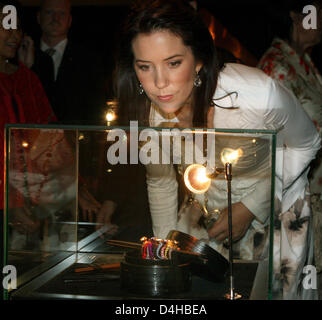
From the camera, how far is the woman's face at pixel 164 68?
1.31 m

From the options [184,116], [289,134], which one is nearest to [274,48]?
[289,134]

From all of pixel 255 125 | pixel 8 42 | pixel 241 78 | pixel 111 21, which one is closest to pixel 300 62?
pixel 241 78

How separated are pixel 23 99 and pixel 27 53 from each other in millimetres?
632

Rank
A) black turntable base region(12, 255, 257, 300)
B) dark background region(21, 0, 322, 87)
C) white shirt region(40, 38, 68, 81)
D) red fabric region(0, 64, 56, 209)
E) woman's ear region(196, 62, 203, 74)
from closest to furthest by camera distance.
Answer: black turntable base region(12, 255, 257, 300) < woman's ear region(196, 62, 203, 74) < red fabric region(0, 64, 56, 209) < white shirt region(40, 38, 68, 81) < dark background region(21, 0, 322, 87)

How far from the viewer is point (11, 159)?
1.04 metres

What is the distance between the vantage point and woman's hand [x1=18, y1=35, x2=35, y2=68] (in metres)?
2.30

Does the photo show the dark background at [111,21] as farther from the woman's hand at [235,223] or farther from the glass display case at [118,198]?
the woman's hand at [235,223]

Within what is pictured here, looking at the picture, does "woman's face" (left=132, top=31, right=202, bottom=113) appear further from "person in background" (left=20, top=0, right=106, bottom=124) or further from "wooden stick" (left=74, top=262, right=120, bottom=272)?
"person in background" (left=20, top=0, right=106, bottom=124)

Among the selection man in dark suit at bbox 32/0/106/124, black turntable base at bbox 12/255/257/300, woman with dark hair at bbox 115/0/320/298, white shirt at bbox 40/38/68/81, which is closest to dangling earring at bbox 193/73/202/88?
woman with dark hair at bbox 115/0/320/298

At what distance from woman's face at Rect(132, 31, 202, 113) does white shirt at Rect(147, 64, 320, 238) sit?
2.1 inches

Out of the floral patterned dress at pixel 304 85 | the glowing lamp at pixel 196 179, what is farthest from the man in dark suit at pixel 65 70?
the glowing lamp at pixel 196 179

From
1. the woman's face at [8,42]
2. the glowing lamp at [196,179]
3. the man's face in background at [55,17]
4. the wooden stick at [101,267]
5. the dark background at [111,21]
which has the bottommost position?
the wooden stick at [101,267]

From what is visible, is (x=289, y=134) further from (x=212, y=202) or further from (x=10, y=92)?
(x=10, y=92)

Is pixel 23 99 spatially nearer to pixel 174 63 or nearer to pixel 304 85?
pixel 174 63
